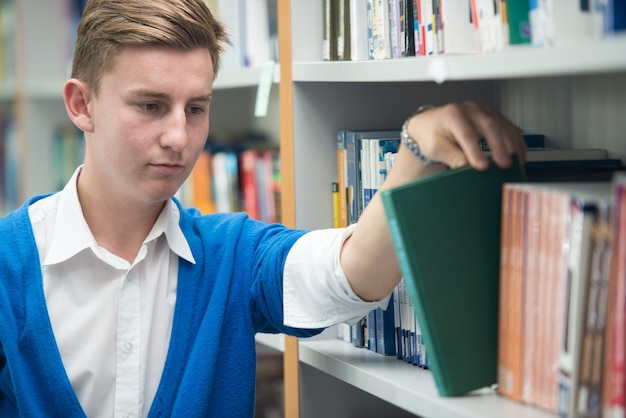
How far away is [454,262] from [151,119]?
535mm

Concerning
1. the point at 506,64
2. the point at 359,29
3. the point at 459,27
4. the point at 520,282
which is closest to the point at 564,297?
the point at 520,282

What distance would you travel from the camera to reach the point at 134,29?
4.23 feet

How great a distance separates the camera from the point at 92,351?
1.33 metres

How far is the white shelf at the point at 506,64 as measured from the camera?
77 cm

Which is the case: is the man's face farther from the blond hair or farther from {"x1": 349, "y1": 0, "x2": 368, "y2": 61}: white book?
{"x1": 349, "y1": 0, "x2": 368, "y2": 61}: white book

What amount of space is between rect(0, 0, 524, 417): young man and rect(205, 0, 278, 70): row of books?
2.16 feet

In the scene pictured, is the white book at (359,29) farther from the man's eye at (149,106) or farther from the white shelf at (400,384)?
the white shelf at (400,384)

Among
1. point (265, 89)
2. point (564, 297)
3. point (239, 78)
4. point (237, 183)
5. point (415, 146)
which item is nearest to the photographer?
point (564, 297)

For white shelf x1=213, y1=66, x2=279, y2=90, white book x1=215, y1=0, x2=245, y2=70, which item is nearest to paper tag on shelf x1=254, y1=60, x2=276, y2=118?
white shelf x1=213, y1=66, x2=279, y2=90

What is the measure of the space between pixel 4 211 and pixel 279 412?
1805mm

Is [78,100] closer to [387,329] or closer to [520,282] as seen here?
[387,329]

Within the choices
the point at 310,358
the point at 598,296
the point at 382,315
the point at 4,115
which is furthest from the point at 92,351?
the point at 4,115

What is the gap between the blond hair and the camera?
129 centimetres

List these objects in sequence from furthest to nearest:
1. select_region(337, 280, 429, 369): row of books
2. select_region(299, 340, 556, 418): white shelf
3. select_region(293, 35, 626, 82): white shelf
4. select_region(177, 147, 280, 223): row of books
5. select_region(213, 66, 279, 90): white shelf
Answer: select_region(177, 147, 280, 223): row of books
select_region(213, 66, 279, 90): white shelf
select_region(337, 280, 429, 369): row of books
select_region(299, 340, 556, 418): white shelf
select_region(293, 35, 626, 82): white shelf
